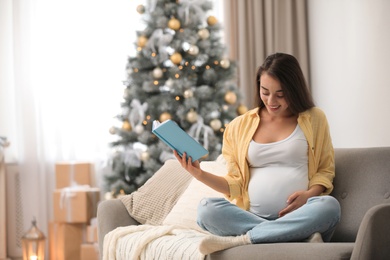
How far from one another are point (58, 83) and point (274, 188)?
3060 mm

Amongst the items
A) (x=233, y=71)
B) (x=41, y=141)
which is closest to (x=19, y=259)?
(x=41, y=141)

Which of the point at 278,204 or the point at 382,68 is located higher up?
the point at 382,68

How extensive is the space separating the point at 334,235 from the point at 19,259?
10.6ft

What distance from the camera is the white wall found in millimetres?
4410

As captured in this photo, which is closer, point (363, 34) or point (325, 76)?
point (363, 34)

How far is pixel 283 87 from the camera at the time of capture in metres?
2.99

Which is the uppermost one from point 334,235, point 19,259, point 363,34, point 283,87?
point 363,34

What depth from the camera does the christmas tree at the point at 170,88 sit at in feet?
16.5

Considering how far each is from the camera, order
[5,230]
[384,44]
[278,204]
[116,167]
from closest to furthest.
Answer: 1. [278,204]
2. [384,44]
3. [116,167]
4. [5,230]

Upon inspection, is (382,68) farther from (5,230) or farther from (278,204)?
(5,230)

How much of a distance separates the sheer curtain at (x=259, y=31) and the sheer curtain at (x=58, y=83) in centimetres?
73

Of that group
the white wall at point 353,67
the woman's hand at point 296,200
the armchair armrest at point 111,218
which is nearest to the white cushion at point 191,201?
the armchair armrest at point 111,218

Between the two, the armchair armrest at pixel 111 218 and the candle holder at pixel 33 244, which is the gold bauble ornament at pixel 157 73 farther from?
the armchair armrest at pixel 111 218

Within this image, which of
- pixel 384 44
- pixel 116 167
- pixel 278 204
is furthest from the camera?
pixel 116 167
